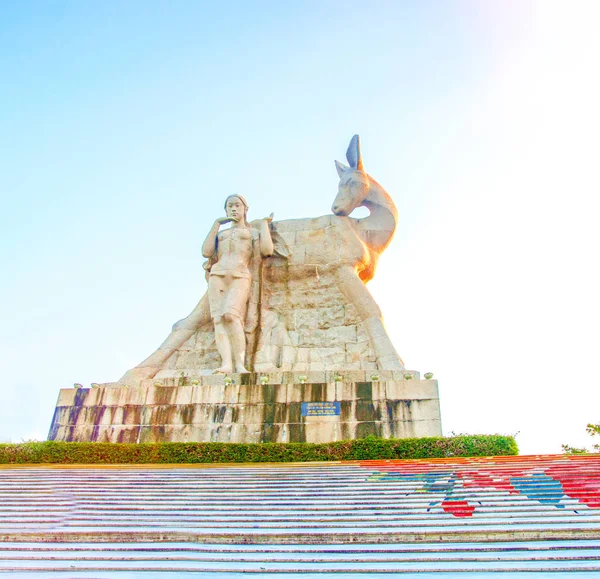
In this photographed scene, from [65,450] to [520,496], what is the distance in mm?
7984

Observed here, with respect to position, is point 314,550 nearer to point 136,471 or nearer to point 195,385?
point 136,471

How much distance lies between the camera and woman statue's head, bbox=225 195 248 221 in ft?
42.5

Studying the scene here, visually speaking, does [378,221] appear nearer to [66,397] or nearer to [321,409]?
[321,409]

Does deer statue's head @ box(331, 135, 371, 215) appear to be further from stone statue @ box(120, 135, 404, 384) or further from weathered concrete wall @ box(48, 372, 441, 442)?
weathered concrete wall @ box(48, 372, 441, 442)

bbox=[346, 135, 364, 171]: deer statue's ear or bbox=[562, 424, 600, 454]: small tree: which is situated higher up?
bbox=[346, 135, 364, 171]: deer statue's ear

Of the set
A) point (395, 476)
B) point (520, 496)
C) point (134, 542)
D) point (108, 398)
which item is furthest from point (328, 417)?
point (134, 542)

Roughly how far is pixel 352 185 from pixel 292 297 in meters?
3.22

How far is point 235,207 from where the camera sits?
12984 millimetres

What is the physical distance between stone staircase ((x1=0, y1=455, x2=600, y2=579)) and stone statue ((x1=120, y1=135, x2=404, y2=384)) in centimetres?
499

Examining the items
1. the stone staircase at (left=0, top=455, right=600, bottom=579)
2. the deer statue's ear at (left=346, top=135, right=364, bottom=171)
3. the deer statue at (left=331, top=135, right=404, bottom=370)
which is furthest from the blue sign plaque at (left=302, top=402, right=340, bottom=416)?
the deer statue's ear at (left=346, top=135, right=364, bottom=171)

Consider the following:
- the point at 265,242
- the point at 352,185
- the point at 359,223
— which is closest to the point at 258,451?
the point at 265,242

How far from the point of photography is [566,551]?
3.24 metres

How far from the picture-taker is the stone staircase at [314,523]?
317 cm

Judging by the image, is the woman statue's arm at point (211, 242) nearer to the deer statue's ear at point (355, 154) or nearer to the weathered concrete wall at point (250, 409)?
the weathered concrete wall at point (250, 409)
